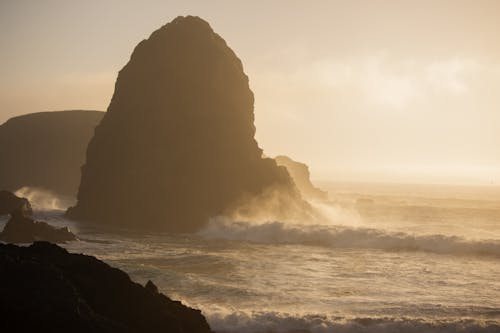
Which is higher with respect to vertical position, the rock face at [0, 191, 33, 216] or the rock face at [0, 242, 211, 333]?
the rock face at [0, 191, 33, 216]

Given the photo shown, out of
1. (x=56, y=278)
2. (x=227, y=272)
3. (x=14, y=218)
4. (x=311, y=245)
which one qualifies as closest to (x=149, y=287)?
(x=56, y=278)

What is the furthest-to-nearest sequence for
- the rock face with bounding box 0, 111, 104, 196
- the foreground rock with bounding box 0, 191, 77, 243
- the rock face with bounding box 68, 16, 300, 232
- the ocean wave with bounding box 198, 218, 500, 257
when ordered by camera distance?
the rock face with bounding box 0, 111, 104, 196
the rock face with bounding box 68, 16, 300, 232
the ocean wave with bounding box 198, 218, 500, 257
the foreground rock with bounding box 0, 191, 77, 243

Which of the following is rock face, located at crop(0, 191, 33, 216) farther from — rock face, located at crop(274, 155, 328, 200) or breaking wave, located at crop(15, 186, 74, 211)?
rock face, located at crop(274, 155, 328, 200)

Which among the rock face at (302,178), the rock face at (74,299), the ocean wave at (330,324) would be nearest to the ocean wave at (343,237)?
the ocean wave at (330,324)

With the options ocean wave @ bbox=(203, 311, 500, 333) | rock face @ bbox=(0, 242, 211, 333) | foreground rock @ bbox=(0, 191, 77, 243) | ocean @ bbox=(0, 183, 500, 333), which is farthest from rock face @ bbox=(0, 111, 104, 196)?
rock face @ bbox=(0, 242, 211, 333)

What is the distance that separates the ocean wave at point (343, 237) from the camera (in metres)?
43.0

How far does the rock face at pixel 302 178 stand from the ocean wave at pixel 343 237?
54772mm

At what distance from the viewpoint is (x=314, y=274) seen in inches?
1192

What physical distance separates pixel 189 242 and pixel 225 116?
23.2m

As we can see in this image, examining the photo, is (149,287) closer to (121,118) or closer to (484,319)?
(484,319)

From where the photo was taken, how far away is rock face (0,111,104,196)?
136 metres

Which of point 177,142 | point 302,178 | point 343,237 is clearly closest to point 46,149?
point 302,178

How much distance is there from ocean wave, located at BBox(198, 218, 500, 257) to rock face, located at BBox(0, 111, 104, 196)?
83.5 meters

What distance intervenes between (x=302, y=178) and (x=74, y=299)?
336ft
